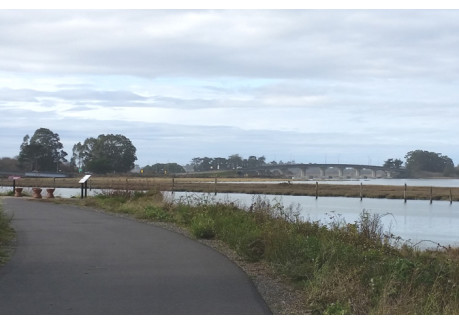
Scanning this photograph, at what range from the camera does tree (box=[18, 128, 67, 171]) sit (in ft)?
300

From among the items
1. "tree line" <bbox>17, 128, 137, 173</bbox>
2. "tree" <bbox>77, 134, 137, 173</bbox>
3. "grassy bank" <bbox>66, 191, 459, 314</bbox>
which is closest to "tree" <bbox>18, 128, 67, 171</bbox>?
"tree line" <bbox>17, 128, 137, 173</bbox>

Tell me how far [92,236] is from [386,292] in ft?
30.1

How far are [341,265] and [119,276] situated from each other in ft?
11.5

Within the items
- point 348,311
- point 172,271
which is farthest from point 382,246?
point 348,311

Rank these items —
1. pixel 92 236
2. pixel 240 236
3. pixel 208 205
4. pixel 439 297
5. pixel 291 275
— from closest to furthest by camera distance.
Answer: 1. pixel 439 297
2. pixel 291 275
3. pixel 240 236
4. pixel 92 236
5. pixel 208 205

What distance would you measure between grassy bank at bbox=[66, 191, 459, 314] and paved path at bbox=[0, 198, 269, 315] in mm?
758

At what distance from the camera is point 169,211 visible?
22.4 metres

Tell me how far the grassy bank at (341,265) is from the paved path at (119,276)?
758 mm

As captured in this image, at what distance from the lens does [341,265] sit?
34.9ft

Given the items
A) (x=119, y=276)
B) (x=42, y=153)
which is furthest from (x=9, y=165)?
(x=119, y=276)

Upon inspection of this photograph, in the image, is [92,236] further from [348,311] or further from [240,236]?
[348,311]

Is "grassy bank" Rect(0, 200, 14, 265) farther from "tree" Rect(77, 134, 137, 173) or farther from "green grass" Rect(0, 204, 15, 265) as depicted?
"tree" Rect(77, 134, 137, 173)

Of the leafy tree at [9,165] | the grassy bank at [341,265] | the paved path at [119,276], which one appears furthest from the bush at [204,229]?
the leafy tree at [9,165]

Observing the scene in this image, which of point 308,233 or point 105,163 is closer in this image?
point 308,233
